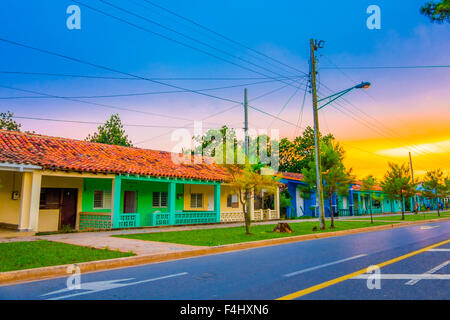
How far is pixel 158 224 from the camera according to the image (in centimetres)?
1969

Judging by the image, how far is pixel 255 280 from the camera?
645 centimetres

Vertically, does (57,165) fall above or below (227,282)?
above

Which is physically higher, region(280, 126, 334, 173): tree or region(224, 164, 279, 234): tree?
region(280, 126, 334, 173): tree

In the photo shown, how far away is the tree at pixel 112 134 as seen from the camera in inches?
1987

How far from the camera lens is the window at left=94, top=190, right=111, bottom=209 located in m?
19.7

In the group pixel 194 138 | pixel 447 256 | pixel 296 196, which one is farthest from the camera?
pixel 194 138

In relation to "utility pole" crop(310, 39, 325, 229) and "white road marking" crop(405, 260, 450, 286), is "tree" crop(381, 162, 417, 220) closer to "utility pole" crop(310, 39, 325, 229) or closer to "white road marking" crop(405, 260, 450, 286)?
"utility pole" crop(310, 39, 325, 229)

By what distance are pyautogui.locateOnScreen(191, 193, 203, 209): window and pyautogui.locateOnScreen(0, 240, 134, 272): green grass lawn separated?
1363cm

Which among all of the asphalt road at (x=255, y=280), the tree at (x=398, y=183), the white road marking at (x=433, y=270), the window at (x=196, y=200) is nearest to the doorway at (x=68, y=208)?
the window at (x=196, y=200)

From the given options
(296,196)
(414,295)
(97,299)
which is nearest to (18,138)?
(97,299)

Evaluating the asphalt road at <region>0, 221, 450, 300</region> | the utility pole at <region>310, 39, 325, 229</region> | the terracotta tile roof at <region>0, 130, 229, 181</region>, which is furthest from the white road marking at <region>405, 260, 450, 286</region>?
the terracotta tile roof at <region>0, 130, 229, 181</region>

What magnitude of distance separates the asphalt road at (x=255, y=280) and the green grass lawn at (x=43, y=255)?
1.15 m

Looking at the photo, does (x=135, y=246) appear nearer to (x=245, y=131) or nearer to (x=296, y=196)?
(x=245, y=131)

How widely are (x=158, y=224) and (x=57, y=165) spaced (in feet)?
22.3
